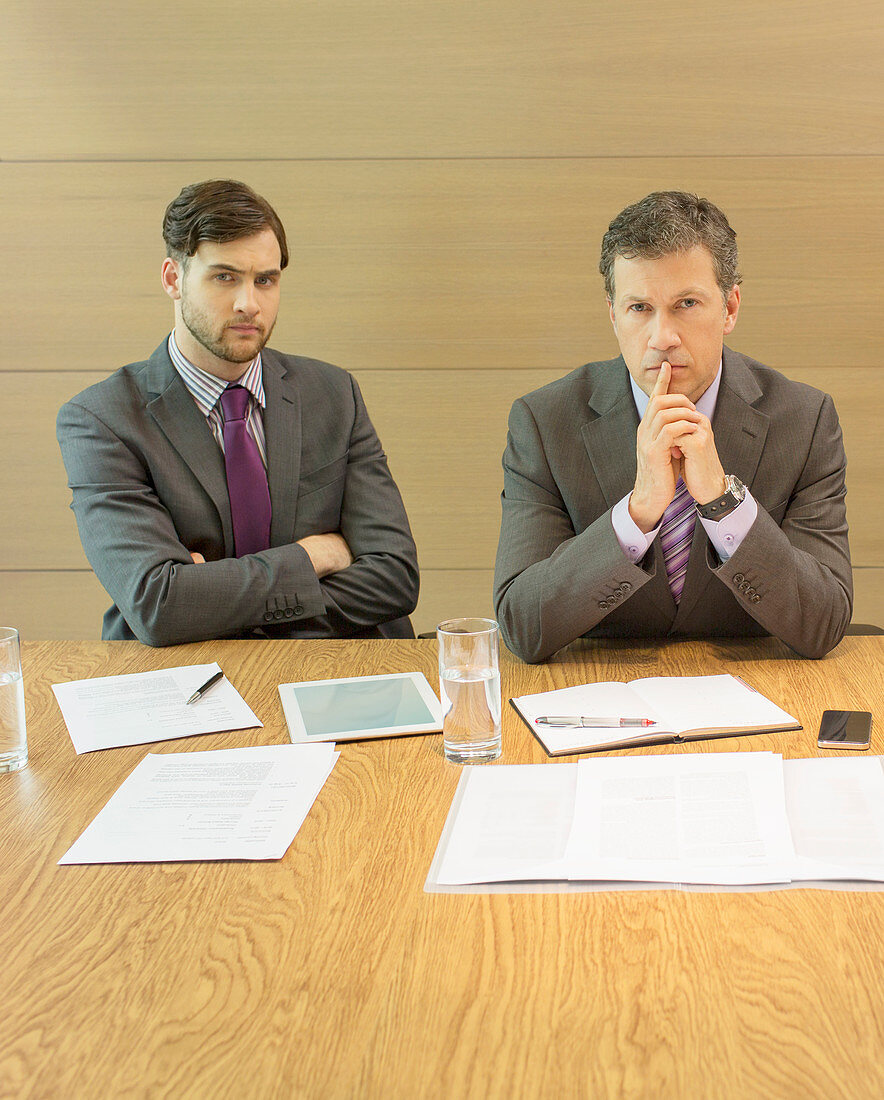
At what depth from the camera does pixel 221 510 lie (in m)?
2.39

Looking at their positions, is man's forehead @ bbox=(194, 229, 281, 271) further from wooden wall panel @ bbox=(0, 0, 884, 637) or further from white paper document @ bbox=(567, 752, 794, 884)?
white paper document @ bbox=(567, 752, 794, 884)

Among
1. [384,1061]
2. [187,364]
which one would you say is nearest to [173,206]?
[187,364]

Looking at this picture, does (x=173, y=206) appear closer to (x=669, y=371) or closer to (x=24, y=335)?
(x=24, y=335)

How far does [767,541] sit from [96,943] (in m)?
1.27

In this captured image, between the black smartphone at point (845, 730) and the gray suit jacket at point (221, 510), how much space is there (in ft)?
3.69

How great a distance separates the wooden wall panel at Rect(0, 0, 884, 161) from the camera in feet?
10.2

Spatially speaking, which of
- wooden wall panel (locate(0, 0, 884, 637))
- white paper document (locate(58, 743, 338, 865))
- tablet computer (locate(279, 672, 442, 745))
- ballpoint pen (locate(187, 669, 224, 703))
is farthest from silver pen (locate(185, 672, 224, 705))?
wooden wall panel (locate(0, 0, 884, 637))

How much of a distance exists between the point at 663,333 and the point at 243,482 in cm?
104

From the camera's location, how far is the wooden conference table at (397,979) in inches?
30.4

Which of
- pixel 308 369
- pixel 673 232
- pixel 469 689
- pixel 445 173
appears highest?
pixel 445 173

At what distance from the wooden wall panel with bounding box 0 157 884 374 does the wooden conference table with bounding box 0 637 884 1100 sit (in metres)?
2.30

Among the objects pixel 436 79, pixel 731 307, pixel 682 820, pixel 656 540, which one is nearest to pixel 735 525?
pixel 656 540

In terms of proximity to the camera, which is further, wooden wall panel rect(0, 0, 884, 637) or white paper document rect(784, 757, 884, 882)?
wooden wall panel rect(0, 0, 884, 637)

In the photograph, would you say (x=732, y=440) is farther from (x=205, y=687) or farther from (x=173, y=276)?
(x=173, y=276)
